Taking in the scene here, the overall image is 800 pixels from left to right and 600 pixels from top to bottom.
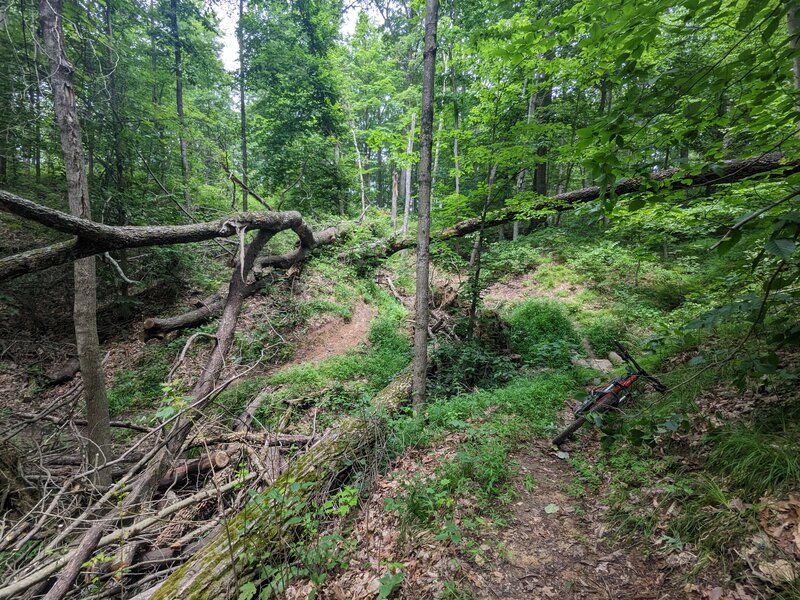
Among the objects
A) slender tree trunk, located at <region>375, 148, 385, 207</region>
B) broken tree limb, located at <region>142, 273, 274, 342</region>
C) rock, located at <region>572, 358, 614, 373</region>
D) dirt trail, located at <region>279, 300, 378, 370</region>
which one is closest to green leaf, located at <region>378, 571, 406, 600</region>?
rock, located at <region>572, 358, 614, 373</region>

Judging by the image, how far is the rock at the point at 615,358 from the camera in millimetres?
6768

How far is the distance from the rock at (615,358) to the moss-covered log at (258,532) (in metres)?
5.33

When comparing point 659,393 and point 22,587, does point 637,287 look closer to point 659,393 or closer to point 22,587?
point 659,393

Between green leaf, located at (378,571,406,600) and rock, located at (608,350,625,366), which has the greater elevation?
rock, located at (608,350,625,366)

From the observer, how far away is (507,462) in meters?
4.21

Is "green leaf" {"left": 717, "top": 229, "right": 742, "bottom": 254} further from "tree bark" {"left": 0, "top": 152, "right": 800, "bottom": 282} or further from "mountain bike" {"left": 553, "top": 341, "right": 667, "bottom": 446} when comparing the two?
"mountain bike" {"left": 553, "top": 341, "right": 667, "bottom": 446}

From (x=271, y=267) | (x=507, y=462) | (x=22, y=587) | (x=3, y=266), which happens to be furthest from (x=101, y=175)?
(x=507, y=462)

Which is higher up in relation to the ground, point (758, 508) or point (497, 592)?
point (758, 508)

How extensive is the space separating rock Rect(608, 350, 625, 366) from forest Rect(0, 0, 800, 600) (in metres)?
0.50

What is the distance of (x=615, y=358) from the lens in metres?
7.08

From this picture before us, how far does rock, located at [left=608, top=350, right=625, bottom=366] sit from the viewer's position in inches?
266

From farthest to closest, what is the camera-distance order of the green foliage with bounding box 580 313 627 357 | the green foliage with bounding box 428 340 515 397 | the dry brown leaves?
the green foliage with bounding box 580 313 627 357, the green foliage with bounding box 428 340 515 397, the dry brown leaves

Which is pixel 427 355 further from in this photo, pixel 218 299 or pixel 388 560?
pixel 218 299

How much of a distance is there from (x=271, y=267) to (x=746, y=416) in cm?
1070
